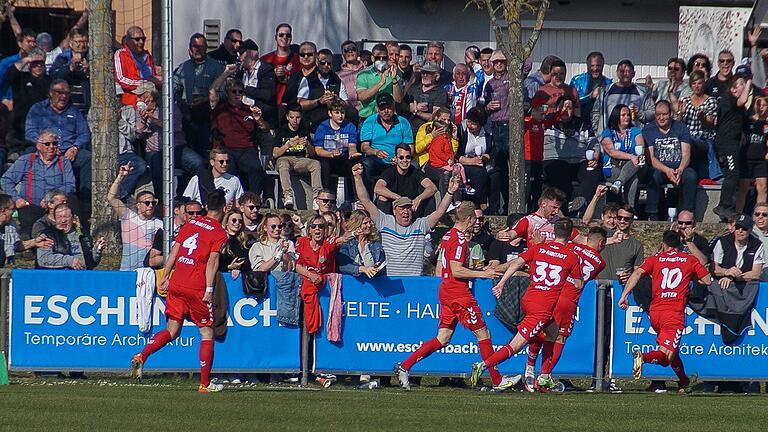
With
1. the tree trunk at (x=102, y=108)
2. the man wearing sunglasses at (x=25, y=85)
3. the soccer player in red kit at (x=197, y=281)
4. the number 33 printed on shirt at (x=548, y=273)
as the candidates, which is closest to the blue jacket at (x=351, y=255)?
the number 33 printed on shirt at (x=548, y=273)

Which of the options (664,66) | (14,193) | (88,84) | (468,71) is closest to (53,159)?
(14,193)

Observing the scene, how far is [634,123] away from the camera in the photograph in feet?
62.3

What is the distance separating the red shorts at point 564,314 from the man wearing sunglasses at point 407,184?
3.73 metres

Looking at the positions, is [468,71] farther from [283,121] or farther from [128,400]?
[128,400]

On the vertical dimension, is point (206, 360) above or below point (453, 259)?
below

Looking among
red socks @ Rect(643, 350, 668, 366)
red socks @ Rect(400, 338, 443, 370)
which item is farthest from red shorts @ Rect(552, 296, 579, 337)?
red socks @ Rect(400, 338, 443, 370)

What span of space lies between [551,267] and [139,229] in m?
4.88

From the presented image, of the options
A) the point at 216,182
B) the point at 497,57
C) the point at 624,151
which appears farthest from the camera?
the point at 497,57

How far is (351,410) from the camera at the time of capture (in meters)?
11.2

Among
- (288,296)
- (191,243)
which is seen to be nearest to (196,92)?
(288,296)

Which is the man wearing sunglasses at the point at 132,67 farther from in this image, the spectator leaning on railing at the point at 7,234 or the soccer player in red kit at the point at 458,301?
the soccer player in red kit at the point at 458,301

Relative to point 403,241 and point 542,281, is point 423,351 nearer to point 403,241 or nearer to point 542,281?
point 542,281

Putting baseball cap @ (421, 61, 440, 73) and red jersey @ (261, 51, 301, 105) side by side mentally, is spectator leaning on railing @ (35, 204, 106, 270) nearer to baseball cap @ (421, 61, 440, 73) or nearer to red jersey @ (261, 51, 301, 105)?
red jersey @ (261, 51, 301, 105)

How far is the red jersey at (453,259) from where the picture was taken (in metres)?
13.8
